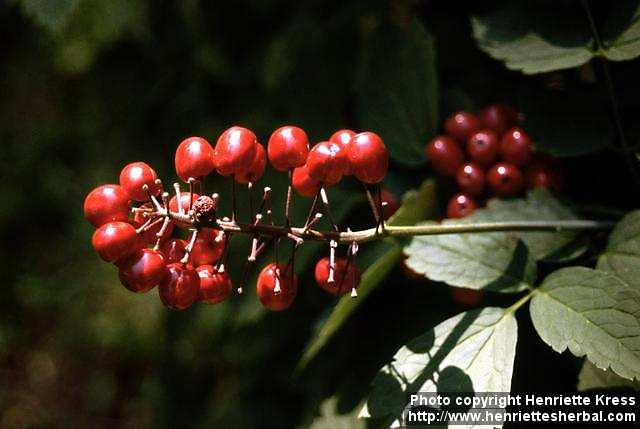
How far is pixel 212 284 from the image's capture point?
1.22 metres

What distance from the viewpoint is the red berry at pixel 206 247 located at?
1.24 metres

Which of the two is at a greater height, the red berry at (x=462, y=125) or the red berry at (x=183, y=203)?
the red berry at (x=183, y=203)

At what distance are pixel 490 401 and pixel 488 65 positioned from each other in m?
1.12

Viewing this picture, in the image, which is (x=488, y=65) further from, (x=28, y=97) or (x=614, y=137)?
(x=28, y=97)

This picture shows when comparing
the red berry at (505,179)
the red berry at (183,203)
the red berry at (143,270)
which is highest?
the red berry at (183,203)

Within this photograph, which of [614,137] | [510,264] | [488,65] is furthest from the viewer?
[488,65]

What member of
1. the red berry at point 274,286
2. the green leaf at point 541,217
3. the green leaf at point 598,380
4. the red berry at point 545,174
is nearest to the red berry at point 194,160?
the red berry at point 274,286

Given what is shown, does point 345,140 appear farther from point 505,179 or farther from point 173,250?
point 505,179

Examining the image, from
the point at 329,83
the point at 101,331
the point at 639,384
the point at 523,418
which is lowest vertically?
the point at 101,331

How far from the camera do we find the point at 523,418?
1554 millimetres

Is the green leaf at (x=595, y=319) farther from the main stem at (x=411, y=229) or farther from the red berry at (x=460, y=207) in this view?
the red berry at (x=460, y=207)

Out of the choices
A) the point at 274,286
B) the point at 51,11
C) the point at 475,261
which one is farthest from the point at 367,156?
the point at 51,11

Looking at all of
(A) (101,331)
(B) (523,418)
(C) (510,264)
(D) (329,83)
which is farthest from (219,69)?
(A) (101,331)

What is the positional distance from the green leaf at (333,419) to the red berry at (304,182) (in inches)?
31.7
